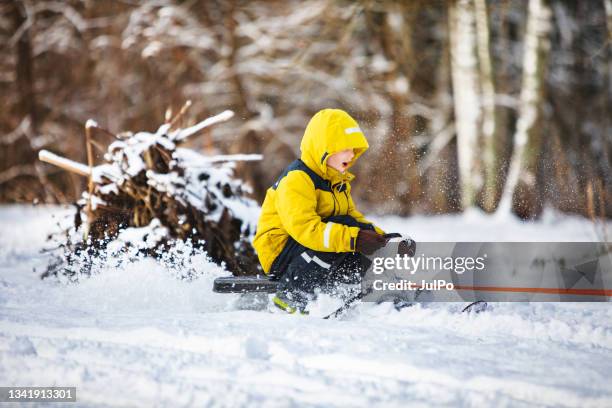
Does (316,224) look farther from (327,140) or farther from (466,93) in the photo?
(466,93)

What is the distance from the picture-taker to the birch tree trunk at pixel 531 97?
945cm

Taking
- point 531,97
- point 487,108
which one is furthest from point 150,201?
point 487,108

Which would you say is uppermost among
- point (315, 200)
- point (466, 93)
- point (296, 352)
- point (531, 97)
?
point (466, 93)

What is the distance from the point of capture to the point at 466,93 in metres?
10.4

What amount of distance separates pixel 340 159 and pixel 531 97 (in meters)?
7.18

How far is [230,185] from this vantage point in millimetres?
4887

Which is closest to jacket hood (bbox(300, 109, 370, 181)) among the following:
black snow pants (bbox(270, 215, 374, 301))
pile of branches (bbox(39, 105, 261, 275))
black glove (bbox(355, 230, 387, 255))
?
black snow pants (bbox(270, 215, 374, 301))

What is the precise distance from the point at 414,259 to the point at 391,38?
8266mm

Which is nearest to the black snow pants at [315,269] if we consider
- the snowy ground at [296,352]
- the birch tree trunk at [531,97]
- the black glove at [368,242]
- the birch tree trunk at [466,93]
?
the snowy ground at [296,352]

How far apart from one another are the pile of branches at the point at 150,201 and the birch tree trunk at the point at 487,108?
19.7ft

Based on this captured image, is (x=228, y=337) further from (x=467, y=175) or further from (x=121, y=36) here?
(x=121, y=36)

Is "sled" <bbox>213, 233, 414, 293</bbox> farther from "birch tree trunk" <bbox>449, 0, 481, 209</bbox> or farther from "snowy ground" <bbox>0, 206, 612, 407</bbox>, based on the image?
"birch tree trunk" <bbox>449, 0, 481, 209</bbox>

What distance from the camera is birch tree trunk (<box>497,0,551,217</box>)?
31.0 ft

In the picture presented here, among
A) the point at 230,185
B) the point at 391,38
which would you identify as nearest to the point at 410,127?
the point at 391,38
